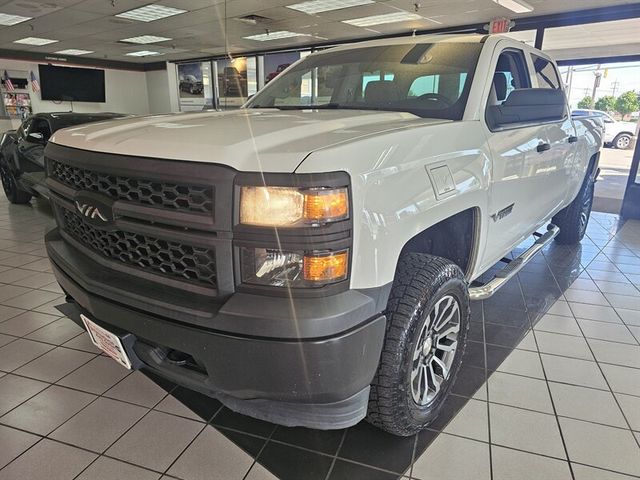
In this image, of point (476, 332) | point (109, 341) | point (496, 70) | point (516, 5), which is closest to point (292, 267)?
point (109, 341)

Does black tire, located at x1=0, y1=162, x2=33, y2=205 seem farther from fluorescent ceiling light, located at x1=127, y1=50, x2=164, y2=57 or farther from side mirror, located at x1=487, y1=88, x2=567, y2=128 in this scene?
fluorescent ceiling light, located at x1=127, y1=50, x2=164, y2=57

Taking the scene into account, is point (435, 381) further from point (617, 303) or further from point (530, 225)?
point (617, 303)

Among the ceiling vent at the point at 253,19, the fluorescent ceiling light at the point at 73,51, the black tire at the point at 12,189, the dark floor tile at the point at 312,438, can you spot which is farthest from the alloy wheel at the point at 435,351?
the fluorescent ceiling light at the point at 73,51

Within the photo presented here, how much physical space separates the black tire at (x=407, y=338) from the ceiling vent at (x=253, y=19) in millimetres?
8374

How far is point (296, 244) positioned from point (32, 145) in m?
5.85

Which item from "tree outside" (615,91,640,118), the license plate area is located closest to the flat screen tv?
"tree outside" (615,91,640,118)

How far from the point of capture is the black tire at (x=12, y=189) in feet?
21.5

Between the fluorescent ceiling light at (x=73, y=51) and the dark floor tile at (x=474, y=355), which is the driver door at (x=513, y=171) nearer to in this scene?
the dark floor tile at (x=474, y=355)

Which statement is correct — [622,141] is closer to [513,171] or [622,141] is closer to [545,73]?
[545,73]

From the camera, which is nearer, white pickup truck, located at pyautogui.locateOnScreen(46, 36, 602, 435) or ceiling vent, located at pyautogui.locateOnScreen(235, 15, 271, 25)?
white pickup truck, located at pyautogui.locateOnScreen(46, 36, 602, 435)

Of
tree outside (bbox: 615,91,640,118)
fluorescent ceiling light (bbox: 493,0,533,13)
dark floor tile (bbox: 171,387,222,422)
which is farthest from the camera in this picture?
tree outside (bbox: 615,91,640,118)

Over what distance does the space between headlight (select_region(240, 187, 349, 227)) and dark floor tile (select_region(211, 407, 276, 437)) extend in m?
1.09

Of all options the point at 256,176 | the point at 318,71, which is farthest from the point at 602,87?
the point at 256,176

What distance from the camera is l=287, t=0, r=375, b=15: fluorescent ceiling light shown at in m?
7.55
